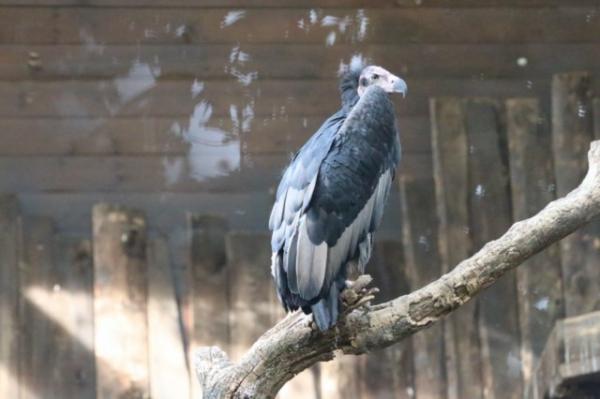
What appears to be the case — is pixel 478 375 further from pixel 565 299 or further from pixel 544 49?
pixel 544 49

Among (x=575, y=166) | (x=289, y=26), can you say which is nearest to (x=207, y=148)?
(x=289, y=26)

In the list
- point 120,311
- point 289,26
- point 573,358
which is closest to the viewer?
point 573,358

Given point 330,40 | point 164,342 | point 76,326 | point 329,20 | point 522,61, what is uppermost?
point 329,20

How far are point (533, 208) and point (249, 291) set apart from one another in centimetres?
138

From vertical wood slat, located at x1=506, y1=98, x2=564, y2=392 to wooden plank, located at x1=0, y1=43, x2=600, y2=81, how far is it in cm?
36

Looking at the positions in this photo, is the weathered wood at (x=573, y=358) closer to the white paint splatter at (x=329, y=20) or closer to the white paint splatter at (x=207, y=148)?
the white paint splatter at (x=207, y=148)

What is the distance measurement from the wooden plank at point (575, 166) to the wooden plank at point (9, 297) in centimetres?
254

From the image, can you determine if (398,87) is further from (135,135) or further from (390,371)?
(135,135)

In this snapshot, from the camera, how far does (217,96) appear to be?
7.71m

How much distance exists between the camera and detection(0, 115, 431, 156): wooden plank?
299 inches

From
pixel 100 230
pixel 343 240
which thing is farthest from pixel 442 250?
pixel 343 240

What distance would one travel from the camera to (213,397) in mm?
4832

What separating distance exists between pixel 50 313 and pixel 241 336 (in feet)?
2.96

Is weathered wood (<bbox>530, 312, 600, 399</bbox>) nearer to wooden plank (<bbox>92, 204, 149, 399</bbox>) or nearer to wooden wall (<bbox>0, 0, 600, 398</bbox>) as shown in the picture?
wooden wall (<bbox>0, 0, 600, 398</bbox>)
